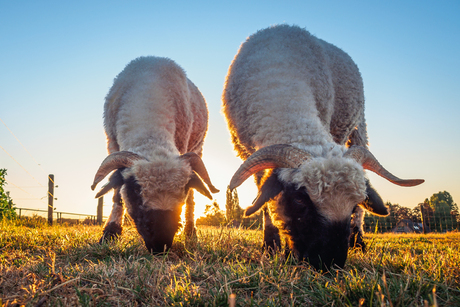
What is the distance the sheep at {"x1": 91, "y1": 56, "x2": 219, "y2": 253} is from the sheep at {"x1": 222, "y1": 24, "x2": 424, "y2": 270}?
0.94 m

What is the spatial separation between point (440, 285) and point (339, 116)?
4327 millimetres

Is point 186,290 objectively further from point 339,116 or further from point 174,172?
point 339,116

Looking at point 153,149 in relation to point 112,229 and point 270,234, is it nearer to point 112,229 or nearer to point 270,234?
point 112,229

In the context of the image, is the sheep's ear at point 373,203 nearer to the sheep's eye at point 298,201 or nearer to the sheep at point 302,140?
the sheep at point 302,140

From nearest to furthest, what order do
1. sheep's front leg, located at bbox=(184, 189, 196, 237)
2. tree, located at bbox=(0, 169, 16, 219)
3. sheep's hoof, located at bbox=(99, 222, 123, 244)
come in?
sheep's hoof, located at bbox=(99, 222, 123, 244) → sheep's front leg, located at bbox=(184, 189, 196, 237) → tree, located at bbox=(0, 169, 16, 219)

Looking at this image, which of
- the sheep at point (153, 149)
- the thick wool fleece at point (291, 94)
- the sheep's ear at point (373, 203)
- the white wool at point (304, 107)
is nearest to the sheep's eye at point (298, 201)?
the white wool at point (304, 107)

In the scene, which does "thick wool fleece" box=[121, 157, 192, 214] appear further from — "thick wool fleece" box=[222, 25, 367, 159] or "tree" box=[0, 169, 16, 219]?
"tree" box=[0, 169, 16, 219]

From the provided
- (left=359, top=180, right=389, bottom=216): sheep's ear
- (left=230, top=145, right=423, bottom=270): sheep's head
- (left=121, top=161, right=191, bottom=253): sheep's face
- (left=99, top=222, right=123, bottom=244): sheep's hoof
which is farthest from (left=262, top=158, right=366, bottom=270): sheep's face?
(left=99, top=222, right=123, bottom=244): sheep's hoof

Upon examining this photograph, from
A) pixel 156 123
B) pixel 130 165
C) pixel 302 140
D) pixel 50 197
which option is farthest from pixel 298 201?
pixel 50 197

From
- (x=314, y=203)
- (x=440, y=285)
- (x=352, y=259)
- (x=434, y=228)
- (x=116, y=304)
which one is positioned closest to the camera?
(x=116, y=304)

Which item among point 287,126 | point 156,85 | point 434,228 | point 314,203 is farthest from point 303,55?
point 434,228

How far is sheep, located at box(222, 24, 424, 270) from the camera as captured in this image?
2848mm

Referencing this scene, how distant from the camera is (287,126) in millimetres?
3885

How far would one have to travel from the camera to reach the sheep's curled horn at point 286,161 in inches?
126
